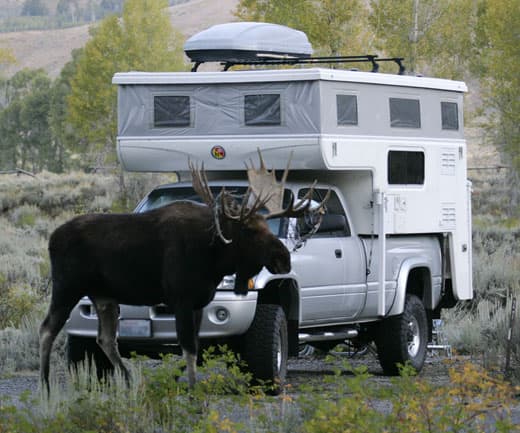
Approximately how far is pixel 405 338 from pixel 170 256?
386 centimetres

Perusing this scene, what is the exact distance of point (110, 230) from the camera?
418 inches

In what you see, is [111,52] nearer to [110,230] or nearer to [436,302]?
[436,302]

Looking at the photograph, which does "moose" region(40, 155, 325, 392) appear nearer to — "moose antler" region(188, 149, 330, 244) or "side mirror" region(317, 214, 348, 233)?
"moose antler" region(188, 149, 330, 244)

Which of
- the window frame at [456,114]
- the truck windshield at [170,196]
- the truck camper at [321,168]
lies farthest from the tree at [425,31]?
the truck windshield at [170,196]

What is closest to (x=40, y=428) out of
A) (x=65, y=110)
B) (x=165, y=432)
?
(x=165, y=432)

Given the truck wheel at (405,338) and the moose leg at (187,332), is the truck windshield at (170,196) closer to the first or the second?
the moose leg at (187,332)

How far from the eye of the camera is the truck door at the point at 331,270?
1204cm

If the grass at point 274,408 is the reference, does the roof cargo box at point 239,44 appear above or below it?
above

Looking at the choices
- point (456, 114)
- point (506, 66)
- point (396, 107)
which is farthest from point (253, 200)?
point (506, 66)

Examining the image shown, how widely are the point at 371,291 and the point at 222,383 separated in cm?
480

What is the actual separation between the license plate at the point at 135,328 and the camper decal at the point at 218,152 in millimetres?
1898

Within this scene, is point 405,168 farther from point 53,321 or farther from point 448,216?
point 53,321

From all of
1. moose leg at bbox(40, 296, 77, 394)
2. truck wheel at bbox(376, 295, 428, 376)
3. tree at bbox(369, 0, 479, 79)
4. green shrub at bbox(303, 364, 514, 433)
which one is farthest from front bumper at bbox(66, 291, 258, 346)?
tree at bbox(369, 0, 479, 79)

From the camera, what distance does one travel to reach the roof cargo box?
533 inches
